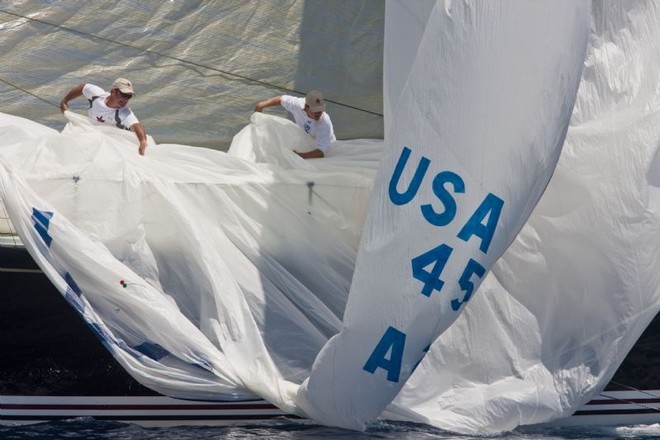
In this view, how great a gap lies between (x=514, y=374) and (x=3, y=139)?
2467 mm

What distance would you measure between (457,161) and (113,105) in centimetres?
189

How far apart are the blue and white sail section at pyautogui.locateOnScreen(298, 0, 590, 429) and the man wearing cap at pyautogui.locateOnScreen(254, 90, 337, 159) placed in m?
1.07

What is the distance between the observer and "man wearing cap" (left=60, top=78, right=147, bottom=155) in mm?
6754

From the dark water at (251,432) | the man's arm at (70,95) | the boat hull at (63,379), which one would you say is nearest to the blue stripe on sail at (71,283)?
the boat hull at (63,379)

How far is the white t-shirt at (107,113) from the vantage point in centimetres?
688

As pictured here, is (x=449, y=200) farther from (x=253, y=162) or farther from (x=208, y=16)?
(x=208, y=16)

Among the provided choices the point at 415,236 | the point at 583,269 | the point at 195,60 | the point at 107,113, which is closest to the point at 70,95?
the point at 107,113

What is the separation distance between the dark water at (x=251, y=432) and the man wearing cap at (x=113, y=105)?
49.3 inches

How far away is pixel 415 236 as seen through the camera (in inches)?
225

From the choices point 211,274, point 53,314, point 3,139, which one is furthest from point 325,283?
point 3,139

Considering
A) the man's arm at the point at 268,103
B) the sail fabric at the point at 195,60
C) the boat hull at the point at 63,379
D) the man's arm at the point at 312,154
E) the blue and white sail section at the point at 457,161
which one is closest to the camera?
the blue and white sail section at the point at 457,161

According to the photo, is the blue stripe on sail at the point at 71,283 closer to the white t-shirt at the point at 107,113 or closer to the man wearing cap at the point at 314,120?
the white t-shirt at the point at 107,113

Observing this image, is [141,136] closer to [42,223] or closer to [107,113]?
[107,113]

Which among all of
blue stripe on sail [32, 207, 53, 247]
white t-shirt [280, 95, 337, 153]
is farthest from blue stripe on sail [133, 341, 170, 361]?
white t-shirt [280, 95, 337, 153]
